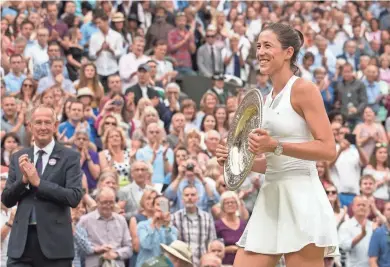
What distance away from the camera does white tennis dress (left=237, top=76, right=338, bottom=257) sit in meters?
6.00

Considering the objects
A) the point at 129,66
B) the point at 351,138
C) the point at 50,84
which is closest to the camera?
the point at 50,84

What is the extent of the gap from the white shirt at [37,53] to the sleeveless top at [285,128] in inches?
380

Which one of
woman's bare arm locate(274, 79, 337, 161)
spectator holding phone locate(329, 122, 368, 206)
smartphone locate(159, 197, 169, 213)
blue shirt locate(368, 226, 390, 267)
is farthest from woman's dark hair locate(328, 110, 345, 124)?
woman's bare arm locate(274, 79, 337, 161)

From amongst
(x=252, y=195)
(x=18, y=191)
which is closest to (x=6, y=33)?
(x=252, y=195)

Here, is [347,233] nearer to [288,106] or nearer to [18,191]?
[18,191]

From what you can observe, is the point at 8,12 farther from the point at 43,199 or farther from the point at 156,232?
the point at 43,199

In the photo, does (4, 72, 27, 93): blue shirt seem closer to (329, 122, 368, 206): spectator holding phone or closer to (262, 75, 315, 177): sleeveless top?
(329, 122, 368, 206): spectator holding phone

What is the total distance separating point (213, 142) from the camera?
13.7 metres

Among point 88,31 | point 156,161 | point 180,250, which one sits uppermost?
point 88,31

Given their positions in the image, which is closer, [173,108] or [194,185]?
[194,185]

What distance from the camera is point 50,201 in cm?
746

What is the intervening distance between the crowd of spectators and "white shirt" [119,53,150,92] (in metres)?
0.02

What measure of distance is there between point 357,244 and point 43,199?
5.26 meters

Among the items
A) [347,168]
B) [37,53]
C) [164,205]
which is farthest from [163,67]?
[164,205]
